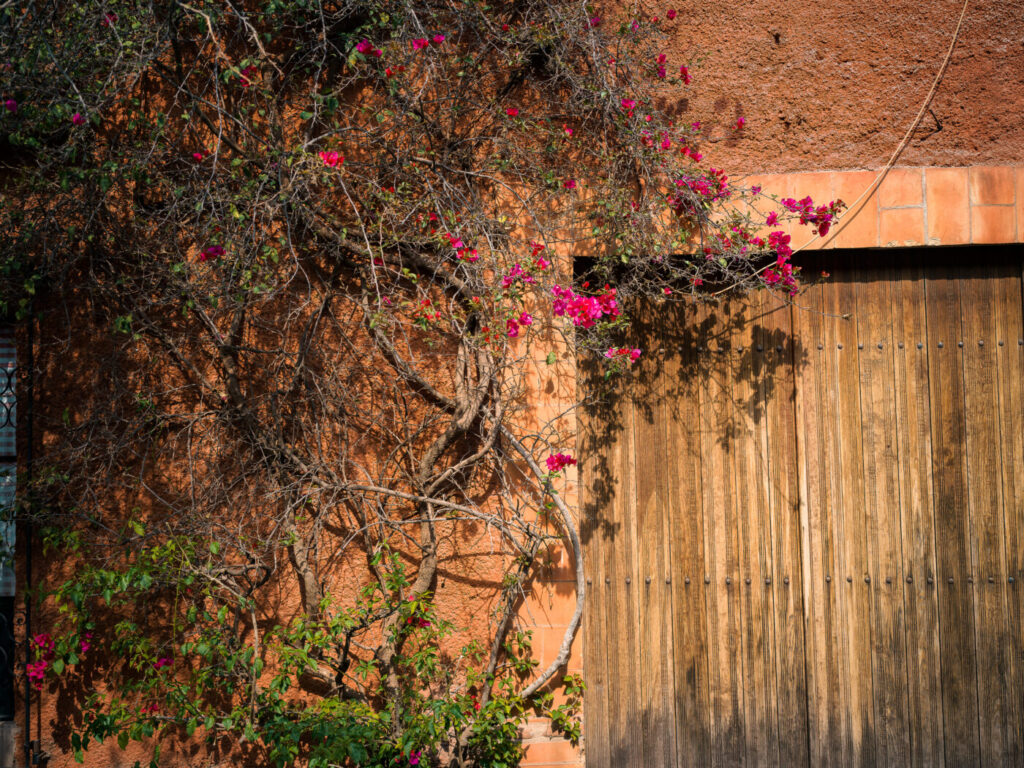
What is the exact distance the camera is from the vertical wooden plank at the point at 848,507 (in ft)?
12.3

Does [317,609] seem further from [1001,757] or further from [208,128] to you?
[1001,757]

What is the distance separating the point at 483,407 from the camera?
3652 mm

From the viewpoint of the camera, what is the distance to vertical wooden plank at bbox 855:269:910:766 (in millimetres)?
3732

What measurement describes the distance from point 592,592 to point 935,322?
6.43 ft

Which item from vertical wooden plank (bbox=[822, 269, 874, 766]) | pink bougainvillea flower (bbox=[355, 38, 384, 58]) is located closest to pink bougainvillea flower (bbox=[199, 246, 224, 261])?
pink bougainvillea flower (bbox=[355, 38, 384, 58])

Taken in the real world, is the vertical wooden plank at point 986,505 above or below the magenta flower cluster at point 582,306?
below

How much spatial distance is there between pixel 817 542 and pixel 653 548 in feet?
2.40

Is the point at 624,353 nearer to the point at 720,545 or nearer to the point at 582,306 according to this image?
the point at 582,306

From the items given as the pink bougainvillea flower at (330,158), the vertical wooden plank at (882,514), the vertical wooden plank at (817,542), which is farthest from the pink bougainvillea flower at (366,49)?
the vertical wooden plank at (882,514)

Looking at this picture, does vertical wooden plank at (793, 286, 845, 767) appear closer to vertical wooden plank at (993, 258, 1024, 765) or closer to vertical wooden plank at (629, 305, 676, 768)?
vertical wooden plank at (629, 305, 676, 768)

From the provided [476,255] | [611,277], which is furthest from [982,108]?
[476,255]

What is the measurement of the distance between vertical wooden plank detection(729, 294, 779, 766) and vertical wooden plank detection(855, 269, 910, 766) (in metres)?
0.44

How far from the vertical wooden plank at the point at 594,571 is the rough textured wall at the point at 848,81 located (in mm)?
1310

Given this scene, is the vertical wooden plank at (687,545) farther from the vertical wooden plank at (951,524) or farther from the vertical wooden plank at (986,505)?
the vertical wooden plank at (986,505)
